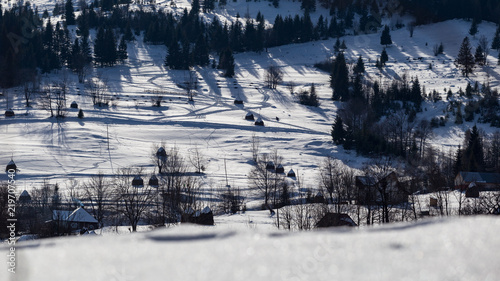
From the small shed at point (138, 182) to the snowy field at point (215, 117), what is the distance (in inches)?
131

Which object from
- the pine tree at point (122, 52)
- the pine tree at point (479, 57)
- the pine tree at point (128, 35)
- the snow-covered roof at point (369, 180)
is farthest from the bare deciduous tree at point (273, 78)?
the snow-covered roof at point (369, 180)

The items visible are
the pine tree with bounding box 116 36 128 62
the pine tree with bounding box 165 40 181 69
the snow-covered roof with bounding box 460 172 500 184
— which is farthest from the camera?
the pine tree with bounding box 116 36 128 62

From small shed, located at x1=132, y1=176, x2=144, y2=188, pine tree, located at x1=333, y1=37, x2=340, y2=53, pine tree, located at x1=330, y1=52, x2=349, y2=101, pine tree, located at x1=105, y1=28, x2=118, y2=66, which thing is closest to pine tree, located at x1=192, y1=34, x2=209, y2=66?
pine tree, located at x1=105, y1=28, x2=118, y2=66

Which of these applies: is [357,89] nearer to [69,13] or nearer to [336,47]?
[336,47]

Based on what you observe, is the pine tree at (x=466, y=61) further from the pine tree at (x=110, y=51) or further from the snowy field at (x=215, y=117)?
the pine tree at (x=110, y=51)

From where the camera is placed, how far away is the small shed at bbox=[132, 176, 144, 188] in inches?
911

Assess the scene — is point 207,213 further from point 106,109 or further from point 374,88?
point 374,88

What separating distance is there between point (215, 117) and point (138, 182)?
56.5 feet

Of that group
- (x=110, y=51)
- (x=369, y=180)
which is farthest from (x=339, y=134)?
(x=110, y=51)

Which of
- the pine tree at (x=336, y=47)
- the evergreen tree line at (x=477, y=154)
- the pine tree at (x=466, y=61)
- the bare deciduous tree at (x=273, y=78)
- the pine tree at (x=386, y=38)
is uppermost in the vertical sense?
the pine tree at (x=386, y=38)

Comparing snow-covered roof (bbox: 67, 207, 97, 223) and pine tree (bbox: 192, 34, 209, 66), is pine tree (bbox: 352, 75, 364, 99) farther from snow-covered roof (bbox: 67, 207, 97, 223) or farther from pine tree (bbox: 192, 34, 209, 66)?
snow-covered roof (bbox: 67, 207, 97, 223)

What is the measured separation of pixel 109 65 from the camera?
58312 millimetres

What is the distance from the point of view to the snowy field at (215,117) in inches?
1145

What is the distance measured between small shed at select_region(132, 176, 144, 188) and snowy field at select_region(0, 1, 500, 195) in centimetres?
333
